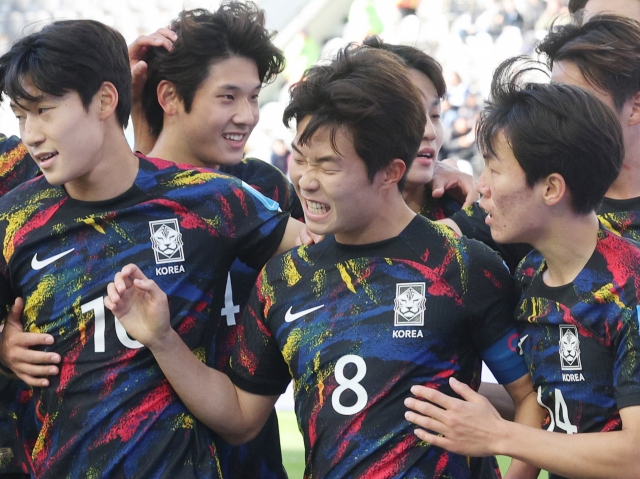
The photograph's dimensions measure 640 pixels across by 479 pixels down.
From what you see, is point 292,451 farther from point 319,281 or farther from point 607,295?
point 607,295

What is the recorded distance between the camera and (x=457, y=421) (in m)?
2.40

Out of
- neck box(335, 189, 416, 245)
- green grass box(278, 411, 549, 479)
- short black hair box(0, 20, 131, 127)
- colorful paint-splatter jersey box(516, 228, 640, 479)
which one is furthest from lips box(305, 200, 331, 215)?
green grass box(278, 411, 549, 479)

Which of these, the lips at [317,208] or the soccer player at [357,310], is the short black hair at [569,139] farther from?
the lips at [317,208]

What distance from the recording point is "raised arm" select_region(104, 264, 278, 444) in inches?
104

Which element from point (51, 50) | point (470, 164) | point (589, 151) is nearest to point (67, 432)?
point (51, 50)

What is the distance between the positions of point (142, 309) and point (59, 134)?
57 centimetres

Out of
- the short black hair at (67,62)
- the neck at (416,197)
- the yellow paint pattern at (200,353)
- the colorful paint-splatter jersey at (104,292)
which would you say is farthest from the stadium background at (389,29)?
the yellow paint pattern at (200,353)

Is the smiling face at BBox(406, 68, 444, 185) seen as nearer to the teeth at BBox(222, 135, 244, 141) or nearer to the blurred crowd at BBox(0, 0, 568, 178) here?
the teeth at BBox(222, 135, 244, 141)

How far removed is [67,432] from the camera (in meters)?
2.78

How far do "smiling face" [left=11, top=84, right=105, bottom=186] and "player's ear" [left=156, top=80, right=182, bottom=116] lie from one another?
82 cm

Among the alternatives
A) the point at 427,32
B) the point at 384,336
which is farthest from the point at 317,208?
the point at 427,32

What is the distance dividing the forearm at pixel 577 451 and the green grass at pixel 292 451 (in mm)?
3394

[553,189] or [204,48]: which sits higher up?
[553,189]

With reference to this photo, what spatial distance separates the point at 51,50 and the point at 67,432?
1.14 metres
